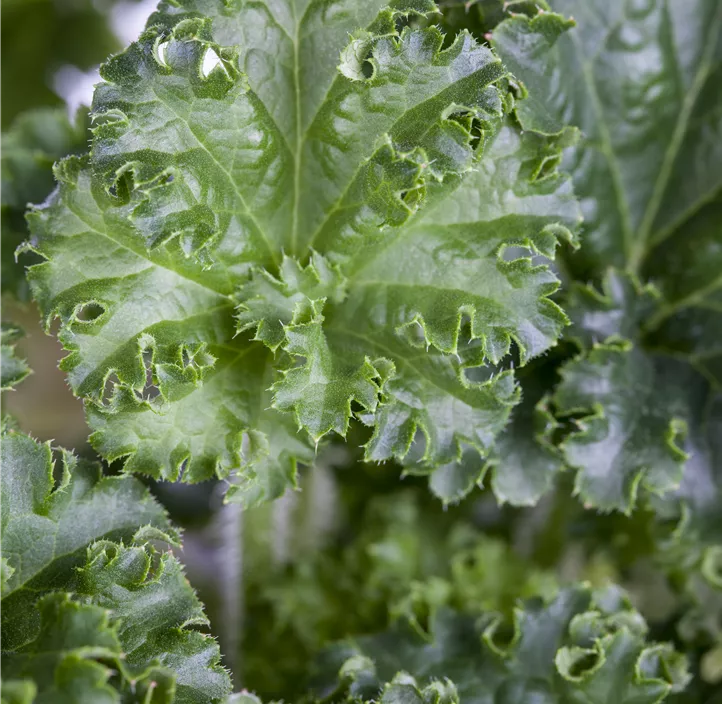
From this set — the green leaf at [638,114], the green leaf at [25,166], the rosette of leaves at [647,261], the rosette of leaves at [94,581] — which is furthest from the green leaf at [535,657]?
the green leaf at [25,166]

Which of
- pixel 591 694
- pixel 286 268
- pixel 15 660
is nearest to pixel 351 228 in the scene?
pixel 286 268

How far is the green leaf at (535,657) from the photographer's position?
1.30m

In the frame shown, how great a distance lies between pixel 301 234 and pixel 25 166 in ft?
1.68

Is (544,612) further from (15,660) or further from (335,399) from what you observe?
(15,660)

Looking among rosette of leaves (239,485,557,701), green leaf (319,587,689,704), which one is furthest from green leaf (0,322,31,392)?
rosette of leaves (239,485,557,701)

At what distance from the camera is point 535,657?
4.50ft

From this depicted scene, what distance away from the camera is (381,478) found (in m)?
1.95

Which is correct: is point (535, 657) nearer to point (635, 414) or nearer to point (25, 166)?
point (635, 414)

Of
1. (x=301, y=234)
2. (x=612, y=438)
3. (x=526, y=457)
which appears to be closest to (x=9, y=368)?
(x=301, y=234)

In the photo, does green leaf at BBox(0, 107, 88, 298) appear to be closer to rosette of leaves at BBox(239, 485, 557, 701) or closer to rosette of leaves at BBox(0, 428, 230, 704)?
rosette of leaves at BBox(0, 428, 230, 704)

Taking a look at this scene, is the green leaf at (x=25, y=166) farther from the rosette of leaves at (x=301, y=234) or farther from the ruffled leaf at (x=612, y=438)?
the ruffled leaf at (x=612, y=438)

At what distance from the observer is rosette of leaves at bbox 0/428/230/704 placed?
0.95 meters

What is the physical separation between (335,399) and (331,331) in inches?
5.6

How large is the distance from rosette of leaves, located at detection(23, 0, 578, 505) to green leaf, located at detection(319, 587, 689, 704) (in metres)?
0.35
